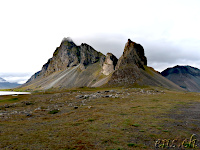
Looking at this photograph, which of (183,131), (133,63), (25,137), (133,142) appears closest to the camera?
(133,142)

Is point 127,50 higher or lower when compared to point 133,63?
higher

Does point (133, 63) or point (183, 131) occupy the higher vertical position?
point (133, 63)

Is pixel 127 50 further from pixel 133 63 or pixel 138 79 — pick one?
pixel 138 79

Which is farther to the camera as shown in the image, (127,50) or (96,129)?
(127,50)

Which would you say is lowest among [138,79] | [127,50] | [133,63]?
[138,79]

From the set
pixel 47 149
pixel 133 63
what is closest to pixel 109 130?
pixel 47 149

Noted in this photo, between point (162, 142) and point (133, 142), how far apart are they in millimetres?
2776

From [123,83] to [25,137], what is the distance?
113 metres

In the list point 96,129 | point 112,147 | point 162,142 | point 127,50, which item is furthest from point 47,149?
point 127,50

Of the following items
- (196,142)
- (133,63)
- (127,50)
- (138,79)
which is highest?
(127,50)

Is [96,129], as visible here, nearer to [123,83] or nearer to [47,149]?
[47,149]

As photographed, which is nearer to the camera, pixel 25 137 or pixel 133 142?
pixel 133 142

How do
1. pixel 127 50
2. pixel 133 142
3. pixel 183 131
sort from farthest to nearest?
1. pixel 127 50
2. pixel 183 131
3. pixel 133 142

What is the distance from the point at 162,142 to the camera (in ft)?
43.1
